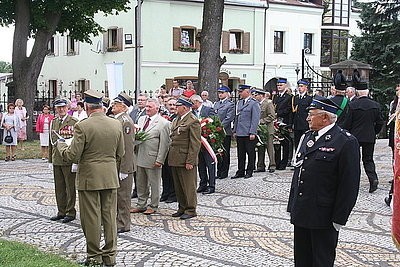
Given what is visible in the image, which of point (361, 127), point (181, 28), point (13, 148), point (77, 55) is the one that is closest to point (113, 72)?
point (361, 127)

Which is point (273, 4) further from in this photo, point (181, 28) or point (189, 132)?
point (189, 132)

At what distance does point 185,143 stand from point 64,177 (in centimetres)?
193

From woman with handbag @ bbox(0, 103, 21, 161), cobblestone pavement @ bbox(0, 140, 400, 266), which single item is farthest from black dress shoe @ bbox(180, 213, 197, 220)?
woman with handbag @ bbox(0, 103, 21, 161)

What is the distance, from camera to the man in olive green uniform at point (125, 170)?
28.6 feet

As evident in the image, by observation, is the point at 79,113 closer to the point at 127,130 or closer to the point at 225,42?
the point at 127,130

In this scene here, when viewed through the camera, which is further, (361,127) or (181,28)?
(181,28)

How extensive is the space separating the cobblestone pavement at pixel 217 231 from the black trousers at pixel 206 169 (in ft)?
1.08

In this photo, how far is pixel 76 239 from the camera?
8.48m

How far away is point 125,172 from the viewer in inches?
344

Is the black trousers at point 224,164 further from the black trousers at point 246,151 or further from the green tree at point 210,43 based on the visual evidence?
the green tree at point 210,43

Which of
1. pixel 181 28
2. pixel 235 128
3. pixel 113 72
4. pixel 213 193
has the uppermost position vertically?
pixel 181 28

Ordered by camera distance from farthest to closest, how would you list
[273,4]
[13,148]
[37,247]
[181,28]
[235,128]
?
[273,4] → [181,28] → [13,148] → [235,128] → [37,247]

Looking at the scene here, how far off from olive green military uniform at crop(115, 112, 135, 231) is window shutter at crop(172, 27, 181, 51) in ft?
91.6

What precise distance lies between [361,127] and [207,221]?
404 cm
